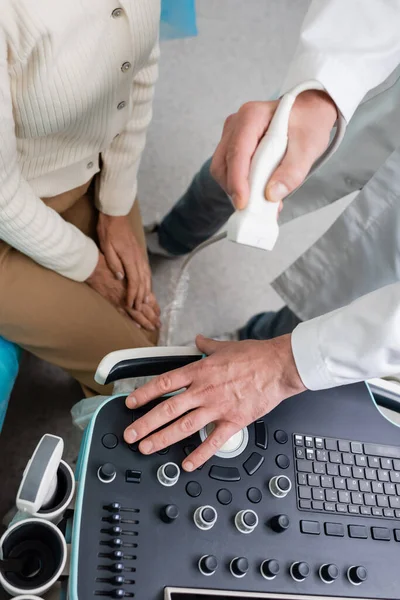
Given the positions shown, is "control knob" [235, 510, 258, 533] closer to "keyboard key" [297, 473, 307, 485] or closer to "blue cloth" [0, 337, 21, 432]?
"keyboard key" [297, 473, 307, 485]

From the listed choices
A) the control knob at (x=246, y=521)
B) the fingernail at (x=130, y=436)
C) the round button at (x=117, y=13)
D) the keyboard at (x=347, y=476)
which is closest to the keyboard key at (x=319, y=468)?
the keyboard at (x=347, y=476)

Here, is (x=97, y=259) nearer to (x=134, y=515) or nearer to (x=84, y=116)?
(x=84, y=116)

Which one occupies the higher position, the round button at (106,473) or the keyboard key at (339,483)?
the round button at (106,473)

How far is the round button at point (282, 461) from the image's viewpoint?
62cm

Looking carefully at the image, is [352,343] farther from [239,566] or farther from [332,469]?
[239,566]

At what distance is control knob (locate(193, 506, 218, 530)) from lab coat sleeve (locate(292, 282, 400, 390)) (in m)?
0.17

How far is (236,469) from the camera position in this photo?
2.00 feet

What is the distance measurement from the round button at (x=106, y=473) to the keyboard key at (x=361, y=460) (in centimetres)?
29

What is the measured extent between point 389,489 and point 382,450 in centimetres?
4

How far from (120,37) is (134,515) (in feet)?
1.81

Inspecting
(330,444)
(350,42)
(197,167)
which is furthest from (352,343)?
(197,167)

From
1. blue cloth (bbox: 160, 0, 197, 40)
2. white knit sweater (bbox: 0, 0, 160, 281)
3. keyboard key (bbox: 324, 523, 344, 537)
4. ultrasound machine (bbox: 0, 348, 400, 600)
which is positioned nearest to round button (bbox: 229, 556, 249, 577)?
ultrasound machine (bbox: 0, 348, 400, 600)

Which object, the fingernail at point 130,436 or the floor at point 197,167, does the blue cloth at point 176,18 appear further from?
the fingernail at point 130,436

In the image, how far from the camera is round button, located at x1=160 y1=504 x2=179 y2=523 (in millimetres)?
551
